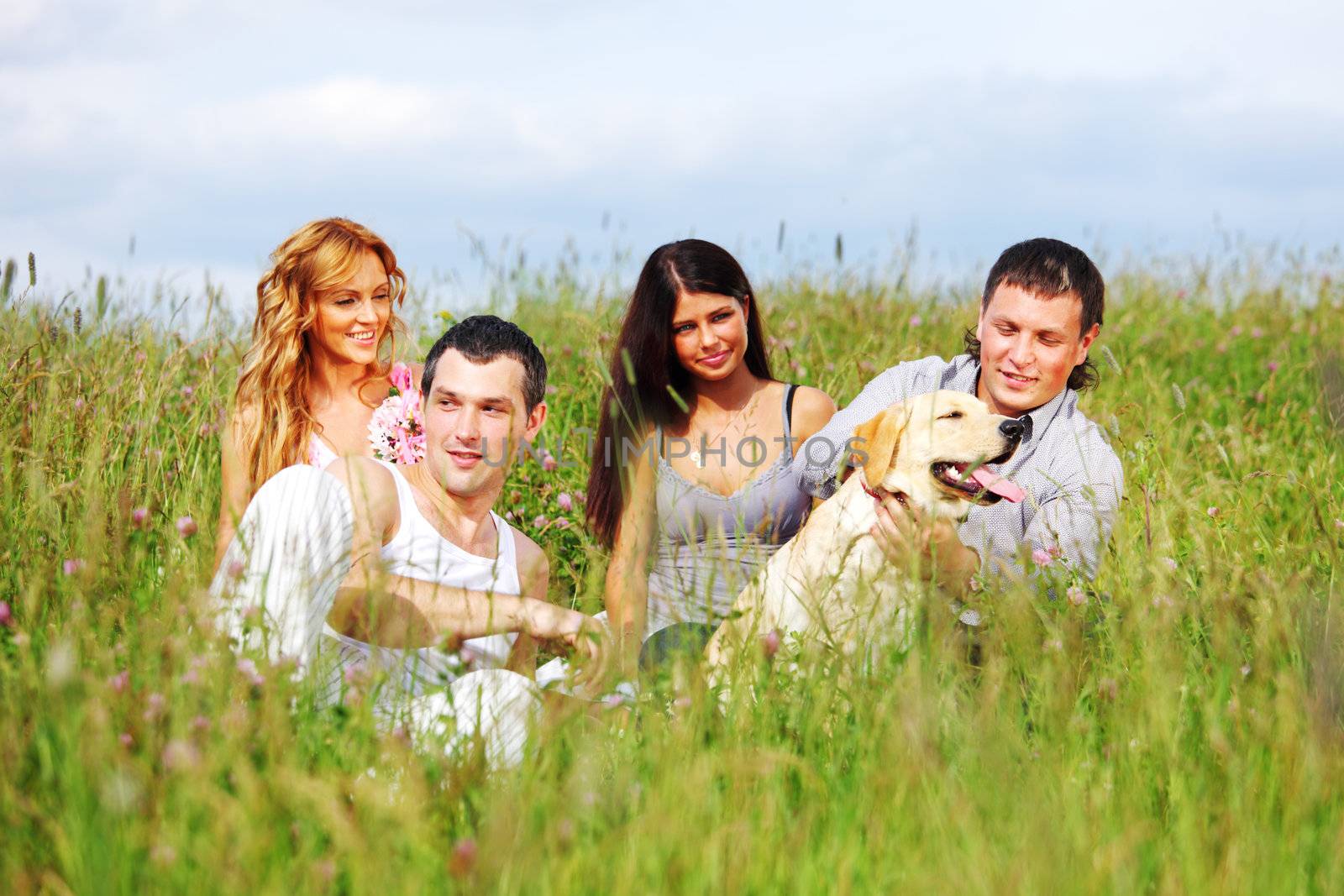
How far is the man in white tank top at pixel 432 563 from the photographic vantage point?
2.46 meters

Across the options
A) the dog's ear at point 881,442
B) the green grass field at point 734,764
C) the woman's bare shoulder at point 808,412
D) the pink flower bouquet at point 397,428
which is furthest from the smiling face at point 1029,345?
the pink flower bouquet at point 397,428

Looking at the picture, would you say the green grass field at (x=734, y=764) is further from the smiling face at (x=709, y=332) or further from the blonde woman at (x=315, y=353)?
the smiling face at (x=709, y=332)

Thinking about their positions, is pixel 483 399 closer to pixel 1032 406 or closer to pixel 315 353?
pixel 315 353

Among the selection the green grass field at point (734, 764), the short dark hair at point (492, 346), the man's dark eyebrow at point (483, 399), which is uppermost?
the short dark hair at point (492, 346)

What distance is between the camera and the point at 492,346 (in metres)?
3.43

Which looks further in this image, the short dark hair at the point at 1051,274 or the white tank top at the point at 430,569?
the short dark hair at the point at 1051,274

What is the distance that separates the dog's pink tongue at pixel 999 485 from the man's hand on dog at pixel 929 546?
6.8 inches

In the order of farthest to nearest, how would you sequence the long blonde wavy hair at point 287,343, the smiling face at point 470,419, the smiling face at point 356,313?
the smiling face at point 356,313 < the long blonde wavy hair at point 287,343 < the smiling face at point 470,419

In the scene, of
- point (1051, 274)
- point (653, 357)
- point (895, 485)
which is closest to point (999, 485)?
point (895, 485)

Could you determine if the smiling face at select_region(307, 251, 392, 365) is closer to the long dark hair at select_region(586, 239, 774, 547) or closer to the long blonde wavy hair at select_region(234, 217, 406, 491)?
the long blonde wavy hair at select_region(234, 217, 406, 491)

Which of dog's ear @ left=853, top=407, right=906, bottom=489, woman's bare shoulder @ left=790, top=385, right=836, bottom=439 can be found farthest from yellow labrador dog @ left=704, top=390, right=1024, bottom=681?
woman's bare shoulder @ left=790, top=385, right=836, bottom=439

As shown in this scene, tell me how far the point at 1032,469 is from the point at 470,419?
1855 mm

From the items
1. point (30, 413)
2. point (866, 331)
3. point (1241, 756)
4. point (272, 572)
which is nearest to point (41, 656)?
point (272, 572)

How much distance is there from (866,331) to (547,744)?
5.66 m
